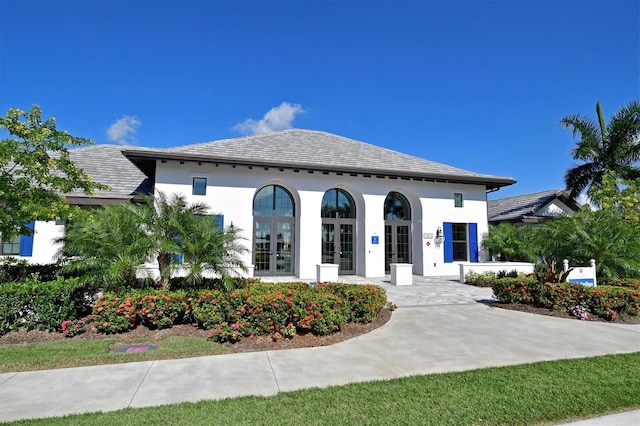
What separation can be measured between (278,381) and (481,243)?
1548 centimetres

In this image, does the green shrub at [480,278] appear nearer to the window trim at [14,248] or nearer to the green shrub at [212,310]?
the green shrub at [212,310]

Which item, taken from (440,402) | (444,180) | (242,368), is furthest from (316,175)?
(440,402)

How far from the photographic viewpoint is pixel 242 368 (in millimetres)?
4648

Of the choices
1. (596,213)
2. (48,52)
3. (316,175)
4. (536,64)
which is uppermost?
(536,64)

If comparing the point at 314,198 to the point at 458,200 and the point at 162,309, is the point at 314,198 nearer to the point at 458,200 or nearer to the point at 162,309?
the point at 458,200

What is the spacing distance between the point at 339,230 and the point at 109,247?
1015cm

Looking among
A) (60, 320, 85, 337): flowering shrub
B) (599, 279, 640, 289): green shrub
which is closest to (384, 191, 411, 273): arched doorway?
(599, 279, 640, 289): green shrub

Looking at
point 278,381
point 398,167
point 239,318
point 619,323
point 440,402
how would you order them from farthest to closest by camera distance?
1. point 398,167
2. point 619,323
3. point 239,318
4. point 278,381
5. point 440,402

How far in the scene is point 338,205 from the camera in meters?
15.7

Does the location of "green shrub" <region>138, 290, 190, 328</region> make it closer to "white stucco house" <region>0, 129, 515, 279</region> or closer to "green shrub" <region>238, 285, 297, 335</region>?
"green shrub" <region>238, 285, 297, 335</region>

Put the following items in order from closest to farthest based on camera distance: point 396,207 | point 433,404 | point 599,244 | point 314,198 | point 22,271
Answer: point 433,404
point 22,271
point 599,244
point 314,198
point 396,207

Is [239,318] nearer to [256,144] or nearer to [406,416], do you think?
[406,416]

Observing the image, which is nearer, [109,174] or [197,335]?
[197,335]

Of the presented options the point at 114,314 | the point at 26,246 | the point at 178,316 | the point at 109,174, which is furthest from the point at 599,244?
the point at 26,246
